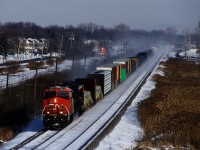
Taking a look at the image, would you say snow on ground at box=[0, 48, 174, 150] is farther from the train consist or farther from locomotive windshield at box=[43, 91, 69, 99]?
locomotive windshield at box=[43, 91, 69, 99]

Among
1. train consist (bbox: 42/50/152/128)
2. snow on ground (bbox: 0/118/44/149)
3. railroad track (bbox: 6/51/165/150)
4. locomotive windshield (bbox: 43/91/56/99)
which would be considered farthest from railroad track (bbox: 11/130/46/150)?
locomotive windshield (bbox: 43/91/56/99)

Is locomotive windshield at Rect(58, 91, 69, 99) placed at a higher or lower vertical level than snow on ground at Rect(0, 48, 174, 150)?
higher

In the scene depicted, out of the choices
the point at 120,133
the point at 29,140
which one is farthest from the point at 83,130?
the point at 29,140

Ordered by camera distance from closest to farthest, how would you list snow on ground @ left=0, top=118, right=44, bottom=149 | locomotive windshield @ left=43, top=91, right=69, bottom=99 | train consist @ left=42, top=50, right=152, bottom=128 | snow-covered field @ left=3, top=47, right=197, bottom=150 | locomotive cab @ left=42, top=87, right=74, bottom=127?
snow-covered field @ left=3, top=47, right=197, bottom=150 < snow on ground @ left=0, top=118, right=44, bottom=149 < locomotive cab @ left=42, top=87, right=74, bottom=127 < train consist @ left=42, top=50, right=152, bottom=128 < locomotive windshield @ left=43, top=91, right=69, bottom=99

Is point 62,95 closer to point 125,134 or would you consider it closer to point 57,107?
point 57,107

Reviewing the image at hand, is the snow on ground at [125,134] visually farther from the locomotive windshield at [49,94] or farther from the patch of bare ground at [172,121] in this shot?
the locomotive windshield at [49,94]

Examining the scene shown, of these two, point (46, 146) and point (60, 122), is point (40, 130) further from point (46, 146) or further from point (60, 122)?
point (46, 146)

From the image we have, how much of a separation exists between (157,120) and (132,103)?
35.4 feet

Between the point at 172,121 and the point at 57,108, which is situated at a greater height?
the point at 57,108

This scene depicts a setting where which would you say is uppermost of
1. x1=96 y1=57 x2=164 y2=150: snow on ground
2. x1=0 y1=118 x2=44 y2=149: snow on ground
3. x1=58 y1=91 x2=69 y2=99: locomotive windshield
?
x1=58 y1=91 x2=69 y2=99: locomotive windshield

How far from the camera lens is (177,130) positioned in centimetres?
2238

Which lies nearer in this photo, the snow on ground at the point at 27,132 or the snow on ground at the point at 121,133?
the snow on ground at the point at 121,133

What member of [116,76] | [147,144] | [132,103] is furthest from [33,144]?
[116,76]

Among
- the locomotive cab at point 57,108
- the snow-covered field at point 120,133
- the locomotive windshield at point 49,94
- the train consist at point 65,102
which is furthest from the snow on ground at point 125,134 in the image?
the locomotive windshield at point 49,94
